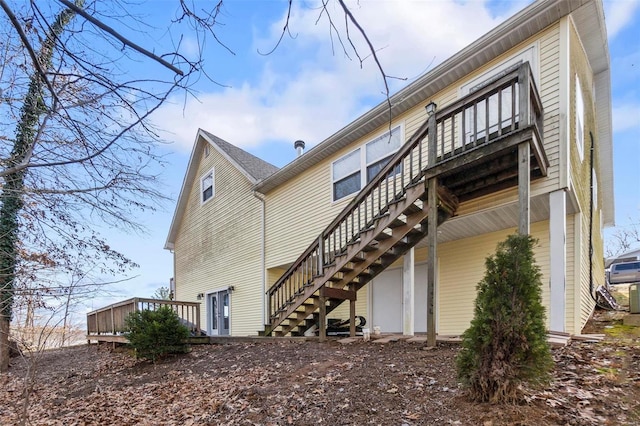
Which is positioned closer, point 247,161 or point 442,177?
point 442,177

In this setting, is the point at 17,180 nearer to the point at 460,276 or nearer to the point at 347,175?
the point at 347,175

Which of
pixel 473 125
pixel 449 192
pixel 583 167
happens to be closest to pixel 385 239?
pixel 449 192

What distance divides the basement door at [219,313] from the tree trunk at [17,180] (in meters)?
8.36

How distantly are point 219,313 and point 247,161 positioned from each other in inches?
229

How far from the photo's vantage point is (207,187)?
50.1 ft

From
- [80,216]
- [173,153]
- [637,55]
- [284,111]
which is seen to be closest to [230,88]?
[284,111]

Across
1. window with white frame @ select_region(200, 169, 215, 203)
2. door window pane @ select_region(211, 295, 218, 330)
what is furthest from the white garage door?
window with white frame @ select_region(200, 169, 215, 203)

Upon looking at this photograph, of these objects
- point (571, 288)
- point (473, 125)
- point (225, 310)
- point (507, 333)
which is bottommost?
point (225, 310)

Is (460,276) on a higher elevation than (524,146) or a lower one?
lower

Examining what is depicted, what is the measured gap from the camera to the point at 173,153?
14.5 ft

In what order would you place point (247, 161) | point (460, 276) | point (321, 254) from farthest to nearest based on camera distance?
point (247, 161)
point (460, 276)
point (321, 254)

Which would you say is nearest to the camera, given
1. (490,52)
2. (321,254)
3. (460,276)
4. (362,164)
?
(490,52)

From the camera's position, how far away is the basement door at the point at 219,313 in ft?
44.5

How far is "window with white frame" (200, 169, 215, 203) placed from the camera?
14.9 metres
